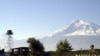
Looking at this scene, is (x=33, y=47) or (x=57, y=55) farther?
(x=57, y=55)

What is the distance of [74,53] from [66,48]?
35.6 metres

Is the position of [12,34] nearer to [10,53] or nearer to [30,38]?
[10,53]

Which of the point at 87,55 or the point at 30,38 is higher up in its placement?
the point at 30,38

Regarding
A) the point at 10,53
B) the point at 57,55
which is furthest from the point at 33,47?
the point at 10,53

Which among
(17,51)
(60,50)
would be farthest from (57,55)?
(17,51)

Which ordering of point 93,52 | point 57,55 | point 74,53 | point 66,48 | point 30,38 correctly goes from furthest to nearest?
point 66,48, point 57,55, point 30,38, point 74,53, point 93,52

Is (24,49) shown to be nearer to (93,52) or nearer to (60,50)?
(60,50)

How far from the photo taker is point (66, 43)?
130500 mm

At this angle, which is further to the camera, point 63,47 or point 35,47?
point 63,47

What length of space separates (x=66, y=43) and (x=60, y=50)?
617cm

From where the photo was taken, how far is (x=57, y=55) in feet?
394

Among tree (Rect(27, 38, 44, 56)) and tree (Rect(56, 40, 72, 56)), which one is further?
tree (Rect(56, 40, 72, 56))

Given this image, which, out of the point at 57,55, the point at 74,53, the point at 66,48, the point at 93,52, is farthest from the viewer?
the point at 66,48

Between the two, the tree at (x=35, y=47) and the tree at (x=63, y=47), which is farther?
the tree at (x=63, y=47)
